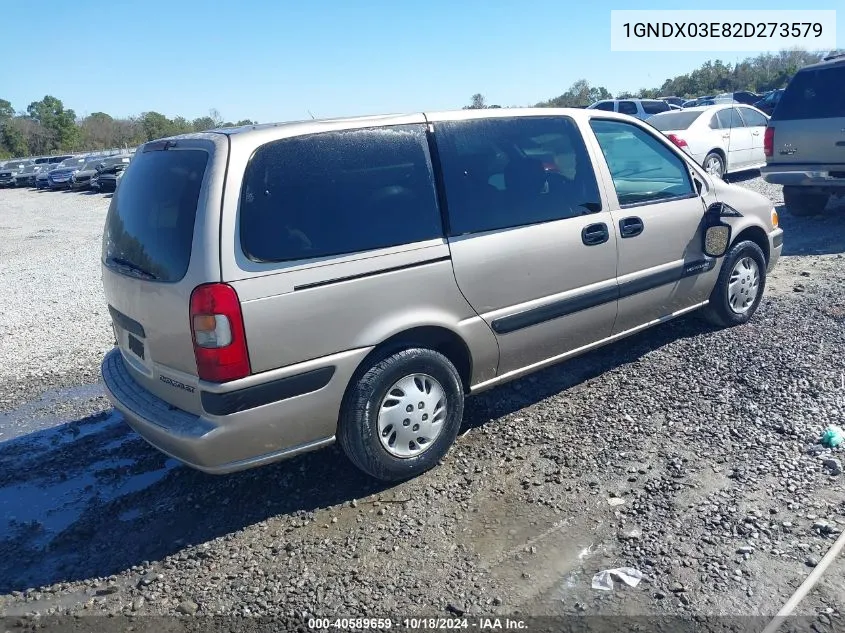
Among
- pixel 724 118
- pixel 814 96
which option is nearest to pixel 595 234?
pixel 814 96

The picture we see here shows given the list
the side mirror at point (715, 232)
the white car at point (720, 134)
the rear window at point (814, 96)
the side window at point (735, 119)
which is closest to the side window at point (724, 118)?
the white car at point (720, 134)

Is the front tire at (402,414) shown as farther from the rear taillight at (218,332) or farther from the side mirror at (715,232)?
the side mirror at (715,232)

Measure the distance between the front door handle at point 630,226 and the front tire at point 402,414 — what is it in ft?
5.29

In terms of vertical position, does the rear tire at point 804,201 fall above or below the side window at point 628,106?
below

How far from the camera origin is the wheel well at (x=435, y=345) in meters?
3.68

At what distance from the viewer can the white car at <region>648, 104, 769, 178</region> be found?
1383cm

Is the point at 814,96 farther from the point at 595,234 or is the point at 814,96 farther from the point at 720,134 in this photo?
the point at 595,234

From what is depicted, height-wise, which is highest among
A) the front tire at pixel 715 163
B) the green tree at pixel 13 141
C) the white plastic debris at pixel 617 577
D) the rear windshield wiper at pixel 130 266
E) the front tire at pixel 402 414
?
the green tree at pixel 13 141

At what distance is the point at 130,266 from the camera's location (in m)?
3.71

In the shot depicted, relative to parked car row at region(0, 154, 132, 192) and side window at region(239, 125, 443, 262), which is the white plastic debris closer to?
side window at region(239, 125, 443, 262)

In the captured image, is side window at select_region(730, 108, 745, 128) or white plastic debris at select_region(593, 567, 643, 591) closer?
white plastic debris at select_region(593, 567, 643, 591)

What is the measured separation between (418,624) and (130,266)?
2.29m

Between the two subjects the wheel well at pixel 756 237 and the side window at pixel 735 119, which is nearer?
the wheel well at pixel 756 237

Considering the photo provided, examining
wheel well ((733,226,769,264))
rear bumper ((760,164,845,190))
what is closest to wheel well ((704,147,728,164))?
rear bumper ((760,164,845,190))
